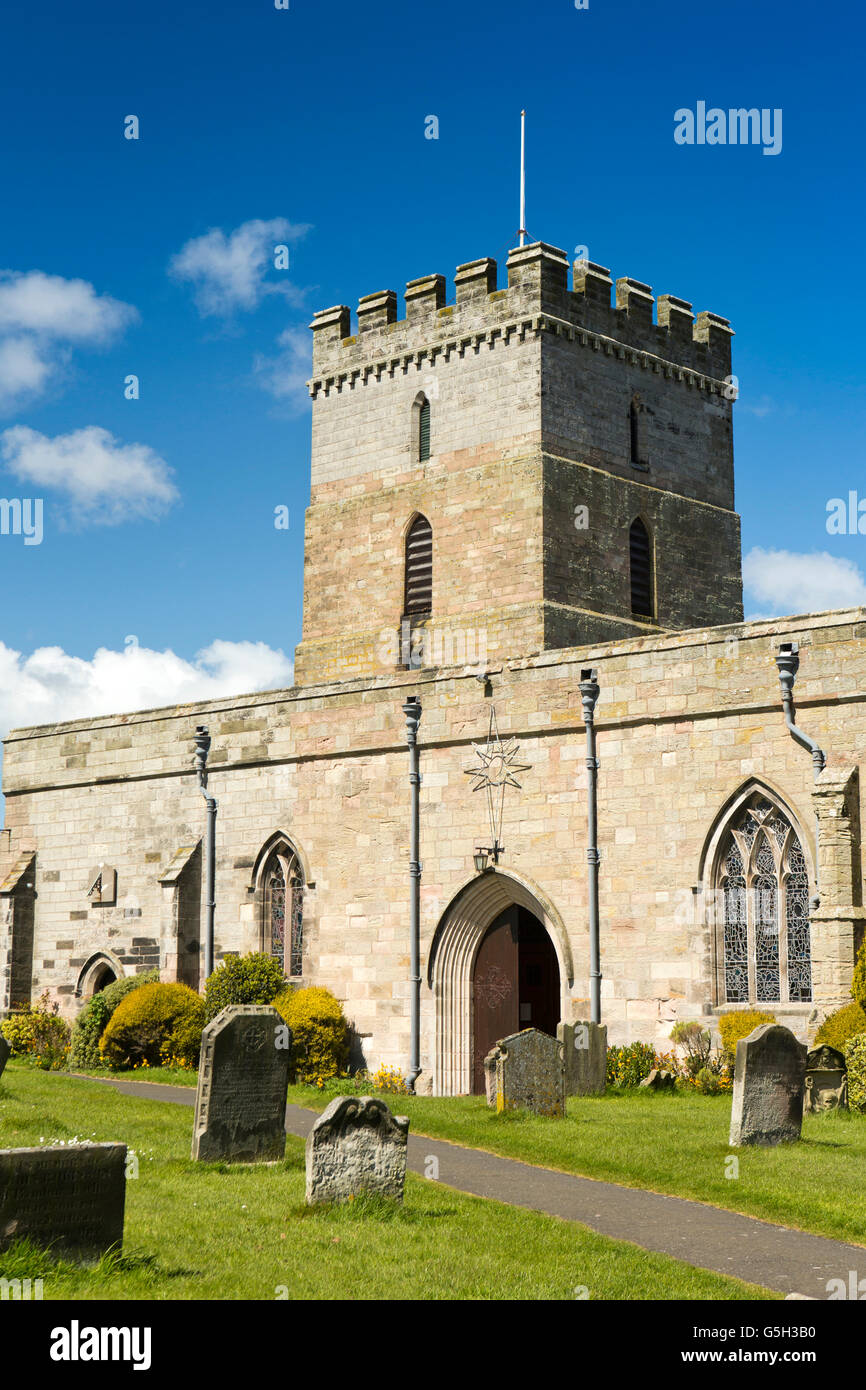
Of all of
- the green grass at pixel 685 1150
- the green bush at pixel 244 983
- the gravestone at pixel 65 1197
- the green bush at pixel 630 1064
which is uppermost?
the green bush at pixel 244 983

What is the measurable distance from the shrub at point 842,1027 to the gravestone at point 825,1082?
865 mm

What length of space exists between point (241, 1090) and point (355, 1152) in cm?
234

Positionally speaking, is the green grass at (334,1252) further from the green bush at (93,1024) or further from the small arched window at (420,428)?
the small arched window at (420,428)

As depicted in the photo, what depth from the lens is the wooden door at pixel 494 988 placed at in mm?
25281

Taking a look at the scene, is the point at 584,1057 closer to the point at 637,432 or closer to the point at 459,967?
the point at 459,967

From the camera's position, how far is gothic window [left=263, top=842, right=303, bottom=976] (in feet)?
90.1

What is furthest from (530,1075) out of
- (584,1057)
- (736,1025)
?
(736,1025)

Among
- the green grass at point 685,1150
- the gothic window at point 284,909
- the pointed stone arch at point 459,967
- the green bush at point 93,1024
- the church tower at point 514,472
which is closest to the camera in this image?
the green grass at point 685,1150

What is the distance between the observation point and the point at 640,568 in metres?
33.0

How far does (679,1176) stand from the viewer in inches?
→ 543

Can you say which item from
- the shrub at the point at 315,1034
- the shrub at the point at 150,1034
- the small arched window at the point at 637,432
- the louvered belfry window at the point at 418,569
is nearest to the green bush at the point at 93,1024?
the shrub at the point at 150,1034
